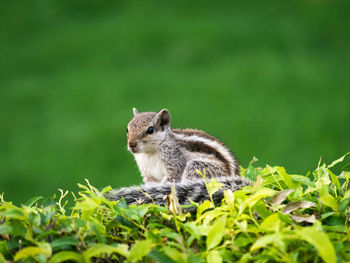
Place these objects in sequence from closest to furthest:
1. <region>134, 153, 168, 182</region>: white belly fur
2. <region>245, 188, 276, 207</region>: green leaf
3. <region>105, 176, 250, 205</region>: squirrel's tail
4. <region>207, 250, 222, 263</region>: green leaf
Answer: <region>207, 250, 222, 263</region>: green leaf
<region>245, 188, 276, 207</region>: green leaf
<region>105, 176, 250, 205</region>: squirrel's tail
<region>134, 153, 168, 182</region>: white belly fur

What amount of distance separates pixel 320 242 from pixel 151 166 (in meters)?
2.25

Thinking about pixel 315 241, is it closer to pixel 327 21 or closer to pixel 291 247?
pixel 291 247

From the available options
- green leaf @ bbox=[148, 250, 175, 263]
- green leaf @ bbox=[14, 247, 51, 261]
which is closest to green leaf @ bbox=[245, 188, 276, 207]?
green leaf @ bbox=[148, 250, 175, 263]

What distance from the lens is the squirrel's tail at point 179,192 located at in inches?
105

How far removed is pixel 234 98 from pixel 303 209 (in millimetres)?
7488

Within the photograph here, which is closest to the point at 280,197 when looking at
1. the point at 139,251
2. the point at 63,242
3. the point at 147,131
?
the point at 139,251

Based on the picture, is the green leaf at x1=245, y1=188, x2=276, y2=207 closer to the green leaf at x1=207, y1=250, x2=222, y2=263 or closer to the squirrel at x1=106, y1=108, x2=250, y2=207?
the green leaf at x1=207, y1=250, x2=222, y2=263

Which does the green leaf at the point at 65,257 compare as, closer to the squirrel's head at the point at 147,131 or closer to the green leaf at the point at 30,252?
the green leaf at the point at 30,252

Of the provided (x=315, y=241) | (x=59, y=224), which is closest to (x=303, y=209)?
(x=315, y=241)

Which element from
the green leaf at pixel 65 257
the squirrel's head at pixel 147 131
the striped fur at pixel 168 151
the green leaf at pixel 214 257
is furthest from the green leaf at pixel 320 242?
the squirrel's head at pixel 147 131

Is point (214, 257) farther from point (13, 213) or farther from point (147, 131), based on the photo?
point (147, 131)

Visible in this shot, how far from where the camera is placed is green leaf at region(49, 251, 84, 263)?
80.5 inches

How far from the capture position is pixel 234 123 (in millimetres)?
9234

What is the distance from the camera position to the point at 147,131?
3988 mm
